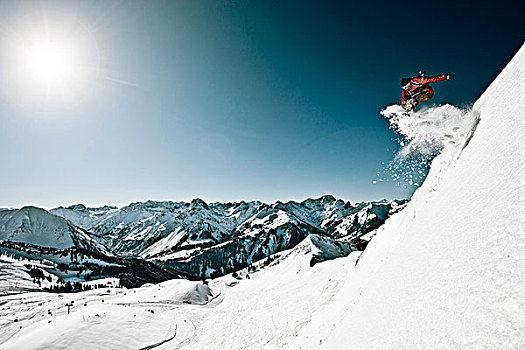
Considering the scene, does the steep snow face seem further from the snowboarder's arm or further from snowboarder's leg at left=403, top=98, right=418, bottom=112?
snowboarder's leg at left=403, top=98, right=418, bottom=112

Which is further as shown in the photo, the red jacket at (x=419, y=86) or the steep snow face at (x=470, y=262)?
the red jacket at (x=419, y=86)

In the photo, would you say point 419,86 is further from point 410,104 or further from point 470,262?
point 470,262

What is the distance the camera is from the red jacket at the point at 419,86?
16.5 metres

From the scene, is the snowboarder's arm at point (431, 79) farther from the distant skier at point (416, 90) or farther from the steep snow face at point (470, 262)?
the steep snow face at point (470, 262)

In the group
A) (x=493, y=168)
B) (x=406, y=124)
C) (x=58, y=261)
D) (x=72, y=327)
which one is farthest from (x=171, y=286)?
(x=58, y=261)

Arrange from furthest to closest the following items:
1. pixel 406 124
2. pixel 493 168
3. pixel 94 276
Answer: pixel 94 276 < pixel 406 124 < pixel 493 168

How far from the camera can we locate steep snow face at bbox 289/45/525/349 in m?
3.86

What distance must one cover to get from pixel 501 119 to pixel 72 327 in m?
36.9

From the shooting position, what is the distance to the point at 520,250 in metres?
4.04

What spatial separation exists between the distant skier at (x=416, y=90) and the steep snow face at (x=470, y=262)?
7651 mm

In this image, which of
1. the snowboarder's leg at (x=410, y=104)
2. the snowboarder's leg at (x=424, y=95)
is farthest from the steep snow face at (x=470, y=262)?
the snowboarder's leg at (x=410, y=104)

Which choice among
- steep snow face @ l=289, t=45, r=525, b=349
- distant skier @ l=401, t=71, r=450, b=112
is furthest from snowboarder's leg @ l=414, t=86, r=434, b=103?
steep snow face @ l=289, t=45, r=525, b=349

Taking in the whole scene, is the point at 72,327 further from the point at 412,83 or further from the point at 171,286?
the point at 171,286

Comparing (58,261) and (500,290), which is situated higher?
(58,261)
